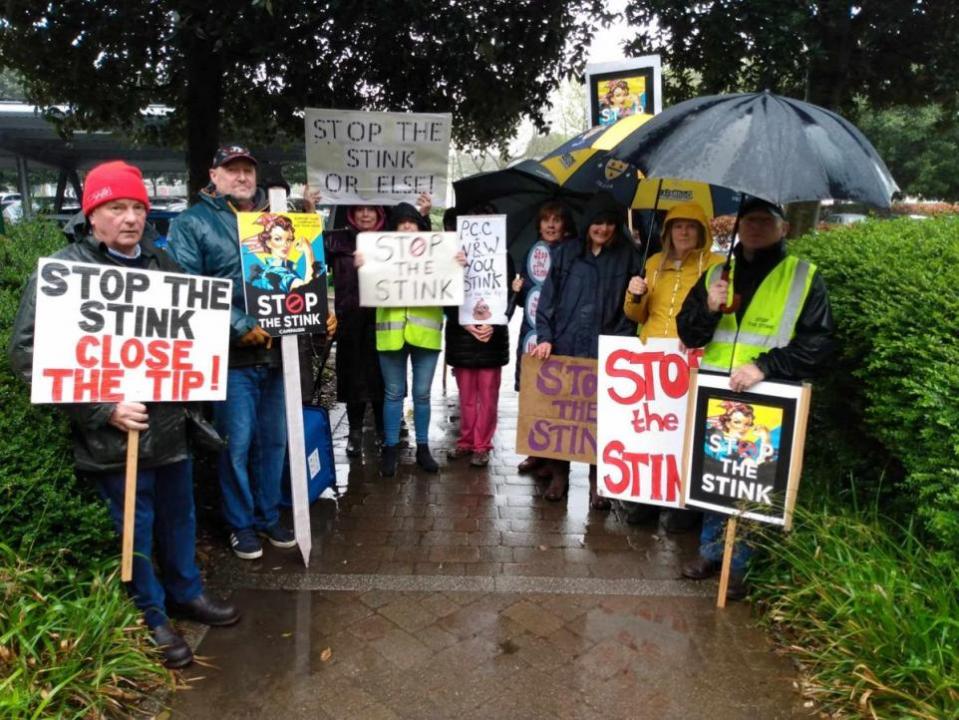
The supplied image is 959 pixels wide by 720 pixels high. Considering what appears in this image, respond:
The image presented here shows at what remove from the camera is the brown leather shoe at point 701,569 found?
3979mm

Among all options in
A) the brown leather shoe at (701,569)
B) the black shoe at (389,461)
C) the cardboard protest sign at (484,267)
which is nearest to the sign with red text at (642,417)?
the brown leather shoe at (701,569)

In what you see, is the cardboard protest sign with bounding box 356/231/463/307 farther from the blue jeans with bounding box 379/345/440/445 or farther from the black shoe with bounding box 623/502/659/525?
the black shoe with bounding box 623/502/659/525

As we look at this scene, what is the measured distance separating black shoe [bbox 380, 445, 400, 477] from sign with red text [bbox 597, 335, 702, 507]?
1737mm

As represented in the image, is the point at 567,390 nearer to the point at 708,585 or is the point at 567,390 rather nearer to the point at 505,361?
the point at 505,361

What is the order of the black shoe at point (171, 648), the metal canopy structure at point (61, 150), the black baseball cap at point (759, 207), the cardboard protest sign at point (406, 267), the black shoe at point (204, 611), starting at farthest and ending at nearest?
the metal canopy structure at point (61, 150) < the cardboard protest sign at point (406, 267) < the black baseball cap at point (759, 207) < the black shoe at point (204, 611) < the black shoe at point (171, 648)

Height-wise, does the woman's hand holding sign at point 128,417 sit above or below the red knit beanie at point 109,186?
below

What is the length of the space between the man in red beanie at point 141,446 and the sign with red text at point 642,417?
218 centimetres

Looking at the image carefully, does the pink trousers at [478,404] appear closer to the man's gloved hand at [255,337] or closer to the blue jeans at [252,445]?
the blue jeans at [252,445]

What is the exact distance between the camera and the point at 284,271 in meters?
→ 3.79

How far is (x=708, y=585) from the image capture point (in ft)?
12.9

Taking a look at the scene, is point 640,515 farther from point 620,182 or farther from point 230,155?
point 230,155

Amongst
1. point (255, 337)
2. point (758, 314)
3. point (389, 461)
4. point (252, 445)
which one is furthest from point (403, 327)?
point (758, 314)

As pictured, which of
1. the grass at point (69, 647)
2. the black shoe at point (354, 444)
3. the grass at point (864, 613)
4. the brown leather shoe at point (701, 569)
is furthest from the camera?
the black shoe at point (354, 444)

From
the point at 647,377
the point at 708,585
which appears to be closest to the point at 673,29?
the point at 647,377
